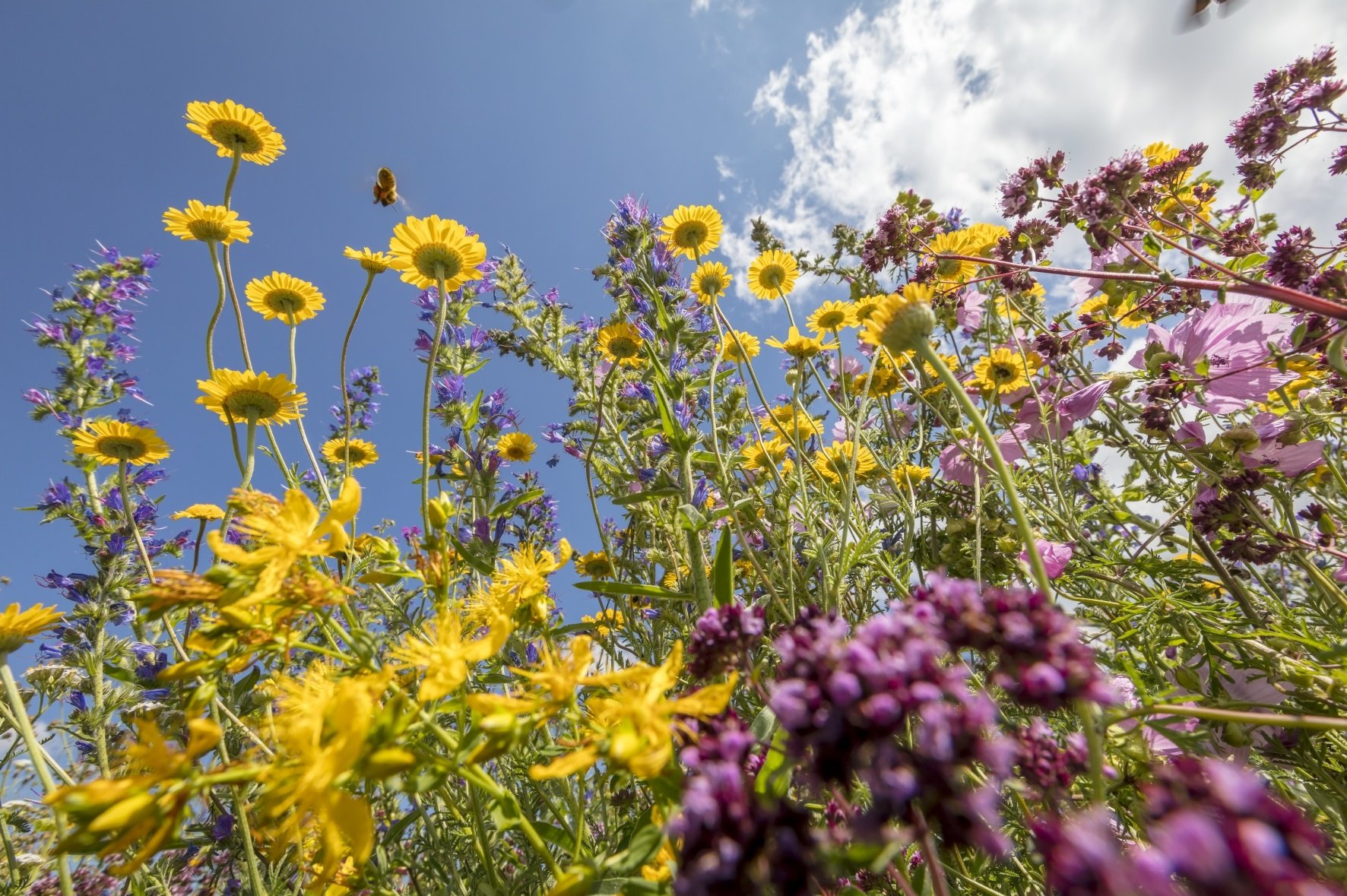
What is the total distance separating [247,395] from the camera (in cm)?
184

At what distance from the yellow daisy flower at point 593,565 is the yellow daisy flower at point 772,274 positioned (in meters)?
1.63

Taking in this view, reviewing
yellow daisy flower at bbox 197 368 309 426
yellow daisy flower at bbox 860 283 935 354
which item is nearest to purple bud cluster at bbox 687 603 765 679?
yellow daisy flower at bbox 860 283 935 354

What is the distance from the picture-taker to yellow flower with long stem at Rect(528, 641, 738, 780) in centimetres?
53

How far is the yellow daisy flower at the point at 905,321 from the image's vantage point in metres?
0.94

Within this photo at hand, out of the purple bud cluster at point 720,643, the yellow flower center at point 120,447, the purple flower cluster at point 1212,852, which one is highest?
the yellow flower center at point 120,447

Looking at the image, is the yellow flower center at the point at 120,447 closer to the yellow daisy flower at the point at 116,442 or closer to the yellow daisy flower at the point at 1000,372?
the yellow daisy flower at the point at 116,442

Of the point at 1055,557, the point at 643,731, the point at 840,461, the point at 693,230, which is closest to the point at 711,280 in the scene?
the point at 693,230

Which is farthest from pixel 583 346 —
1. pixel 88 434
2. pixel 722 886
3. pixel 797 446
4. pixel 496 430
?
pixel 722 886

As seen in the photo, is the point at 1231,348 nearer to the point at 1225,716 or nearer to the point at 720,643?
the point at 1225,716

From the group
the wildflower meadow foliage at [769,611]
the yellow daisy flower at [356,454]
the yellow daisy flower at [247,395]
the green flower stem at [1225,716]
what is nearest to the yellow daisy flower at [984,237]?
the wildflower meadow foliage at [769,611]

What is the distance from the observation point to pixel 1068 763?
652 millimetres

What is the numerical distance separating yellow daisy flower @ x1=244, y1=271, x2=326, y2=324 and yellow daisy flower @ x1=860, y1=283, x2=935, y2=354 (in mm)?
2446

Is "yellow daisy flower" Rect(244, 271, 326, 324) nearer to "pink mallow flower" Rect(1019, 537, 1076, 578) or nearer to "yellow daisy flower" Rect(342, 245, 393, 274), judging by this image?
"yellow daisy flower" Rect(342, 245, 393, 274)

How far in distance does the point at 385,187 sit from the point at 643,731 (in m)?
4.59
